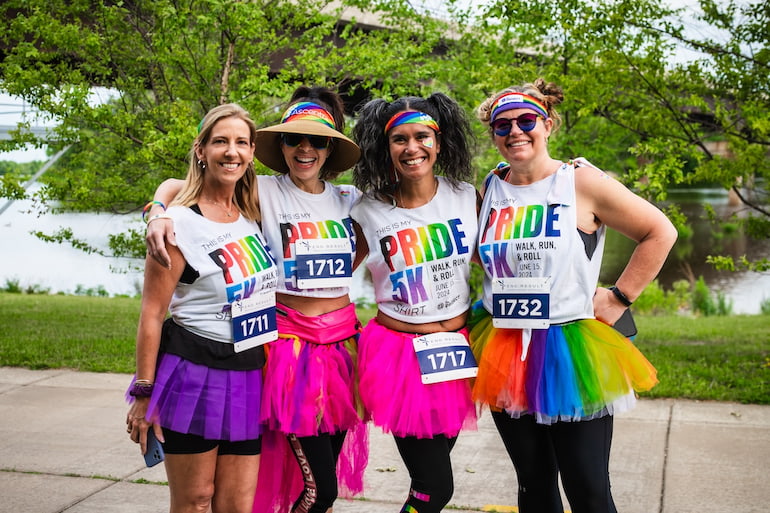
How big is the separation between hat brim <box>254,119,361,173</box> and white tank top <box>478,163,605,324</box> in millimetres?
745

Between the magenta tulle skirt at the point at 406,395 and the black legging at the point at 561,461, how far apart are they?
0.18m

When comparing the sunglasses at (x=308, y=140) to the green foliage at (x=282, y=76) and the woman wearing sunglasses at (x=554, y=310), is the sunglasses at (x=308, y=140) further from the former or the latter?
the green foliage at (x=282, y=76)

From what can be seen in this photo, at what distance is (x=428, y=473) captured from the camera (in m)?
3.05

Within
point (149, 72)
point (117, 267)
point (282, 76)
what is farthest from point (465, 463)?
point (117, 267)

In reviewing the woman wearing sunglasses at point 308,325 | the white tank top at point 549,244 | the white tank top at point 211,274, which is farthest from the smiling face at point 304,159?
the white tank top at point 549,244

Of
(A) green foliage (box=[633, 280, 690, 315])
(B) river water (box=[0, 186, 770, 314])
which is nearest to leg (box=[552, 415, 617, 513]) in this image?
(A) green foliage (box=[633, 280, 690, 315])

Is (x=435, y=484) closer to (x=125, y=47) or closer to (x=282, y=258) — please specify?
(x=282, y=258)

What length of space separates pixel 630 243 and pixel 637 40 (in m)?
17.1

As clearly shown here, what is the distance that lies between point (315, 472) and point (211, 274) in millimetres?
920

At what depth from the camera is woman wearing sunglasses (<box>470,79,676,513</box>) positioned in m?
2.90

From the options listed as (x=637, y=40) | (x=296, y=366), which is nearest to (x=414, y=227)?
(x=296, y=366)

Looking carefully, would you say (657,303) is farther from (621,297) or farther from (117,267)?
(621,297)

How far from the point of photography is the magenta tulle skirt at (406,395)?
3049mm

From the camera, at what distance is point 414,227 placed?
10.4 feet
